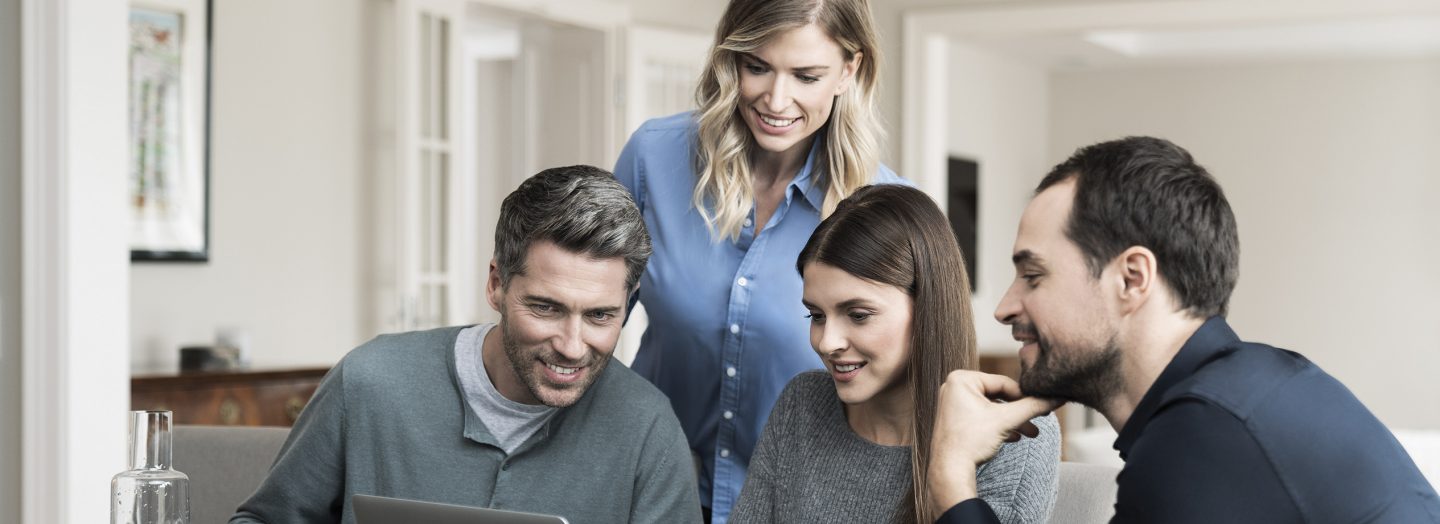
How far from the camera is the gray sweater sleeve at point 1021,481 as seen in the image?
1691 mm

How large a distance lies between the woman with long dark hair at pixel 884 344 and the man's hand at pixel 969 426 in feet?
0.77

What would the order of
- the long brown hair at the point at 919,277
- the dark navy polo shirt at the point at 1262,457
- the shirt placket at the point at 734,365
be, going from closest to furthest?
the dark navy polo shirt at the point at 1262,457 < the long brown hair at the point at 919,277 < the shirt placket at the point at 734,365

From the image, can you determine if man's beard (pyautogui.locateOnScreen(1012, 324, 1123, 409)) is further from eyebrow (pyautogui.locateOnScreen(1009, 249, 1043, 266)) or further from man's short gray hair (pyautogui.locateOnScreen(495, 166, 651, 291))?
man's short gray hair (pyautogui.locateOnScreen(495, 166, 651, 291))

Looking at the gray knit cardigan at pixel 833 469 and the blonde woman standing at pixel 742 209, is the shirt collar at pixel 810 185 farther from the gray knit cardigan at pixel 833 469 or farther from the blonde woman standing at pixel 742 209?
the gray knit cardigan at pixel 833 469

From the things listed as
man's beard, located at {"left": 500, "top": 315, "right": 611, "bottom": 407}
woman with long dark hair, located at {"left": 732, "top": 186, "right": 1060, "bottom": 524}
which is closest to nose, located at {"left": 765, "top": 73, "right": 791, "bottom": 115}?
woman with long dark hair, located at {"left": 732, "top": 186, "right": 1060, "bottom": 524}

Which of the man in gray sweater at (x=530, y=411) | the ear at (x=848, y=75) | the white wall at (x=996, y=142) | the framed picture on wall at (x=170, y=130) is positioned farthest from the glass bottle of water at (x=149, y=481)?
the white wall at (x=996, y=142)

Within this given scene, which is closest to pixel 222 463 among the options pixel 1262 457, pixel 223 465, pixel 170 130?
pixel 223 465

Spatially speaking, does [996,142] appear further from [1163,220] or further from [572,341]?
[1163,220]

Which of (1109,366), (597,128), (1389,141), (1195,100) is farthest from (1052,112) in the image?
(1109,366)

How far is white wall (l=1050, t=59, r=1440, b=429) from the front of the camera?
29.7 ft

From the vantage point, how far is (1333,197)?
923cm

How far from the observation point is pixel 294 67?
187 inches

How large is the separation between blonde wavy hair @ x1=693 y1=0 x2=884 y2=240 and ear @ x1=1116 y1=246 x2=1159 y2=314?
876 mm

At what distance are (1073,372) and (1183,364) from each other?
0.11m
